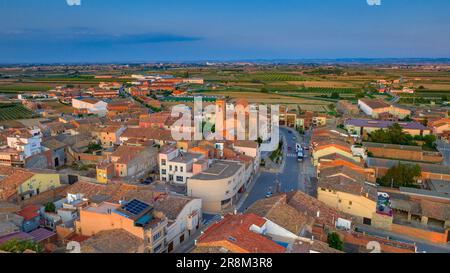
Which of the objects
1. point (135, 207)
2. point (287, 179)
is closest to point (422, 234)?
point (287, 179)

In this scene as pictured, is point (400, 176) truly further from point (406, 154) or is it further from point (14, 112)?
point (14, 112)

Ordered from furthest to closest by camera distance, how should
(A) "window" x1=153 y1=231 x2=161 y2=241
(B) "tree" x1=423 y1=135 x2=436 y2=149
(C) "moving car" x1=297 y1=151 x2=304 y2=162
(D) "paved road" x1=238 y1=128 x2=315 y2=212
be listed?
1. (B) "tree" x1=423 y1=135 x2=436 y2=149
2. (C) "moving car" x1=297 y1=151 x2=304 y2=162
3. (D) "paved road" x1=238 y1=128 x2=315 y2=212
4. (A) "window" x1=153 y1=231 x2=161 y2=241

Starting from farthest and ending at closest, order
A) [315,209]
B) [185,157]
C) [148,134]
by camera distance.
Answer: [148,134] < [185,157] < [315,209]

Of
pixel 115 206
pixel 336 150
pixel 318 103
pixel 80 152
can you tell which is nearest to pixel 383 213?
pixel 336 150

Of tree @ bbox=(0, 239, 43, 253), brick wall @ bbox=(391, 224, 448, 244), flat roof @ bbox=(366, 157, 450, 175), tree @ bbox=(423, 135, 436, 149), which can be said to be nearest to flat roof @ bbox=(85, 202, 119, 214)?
tree @ bbox=(0, 239, 43, 253)

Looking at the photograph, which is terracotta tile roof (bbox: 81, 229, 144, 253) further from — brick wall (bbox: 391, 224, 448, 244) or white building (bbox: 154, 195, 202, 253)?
brick wall (bbox: 391, 224, 448, 244)

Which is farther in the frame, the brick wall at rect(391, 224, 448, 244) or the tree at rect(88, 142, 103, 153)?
the tree at rect(88, 142, 103, 153)
